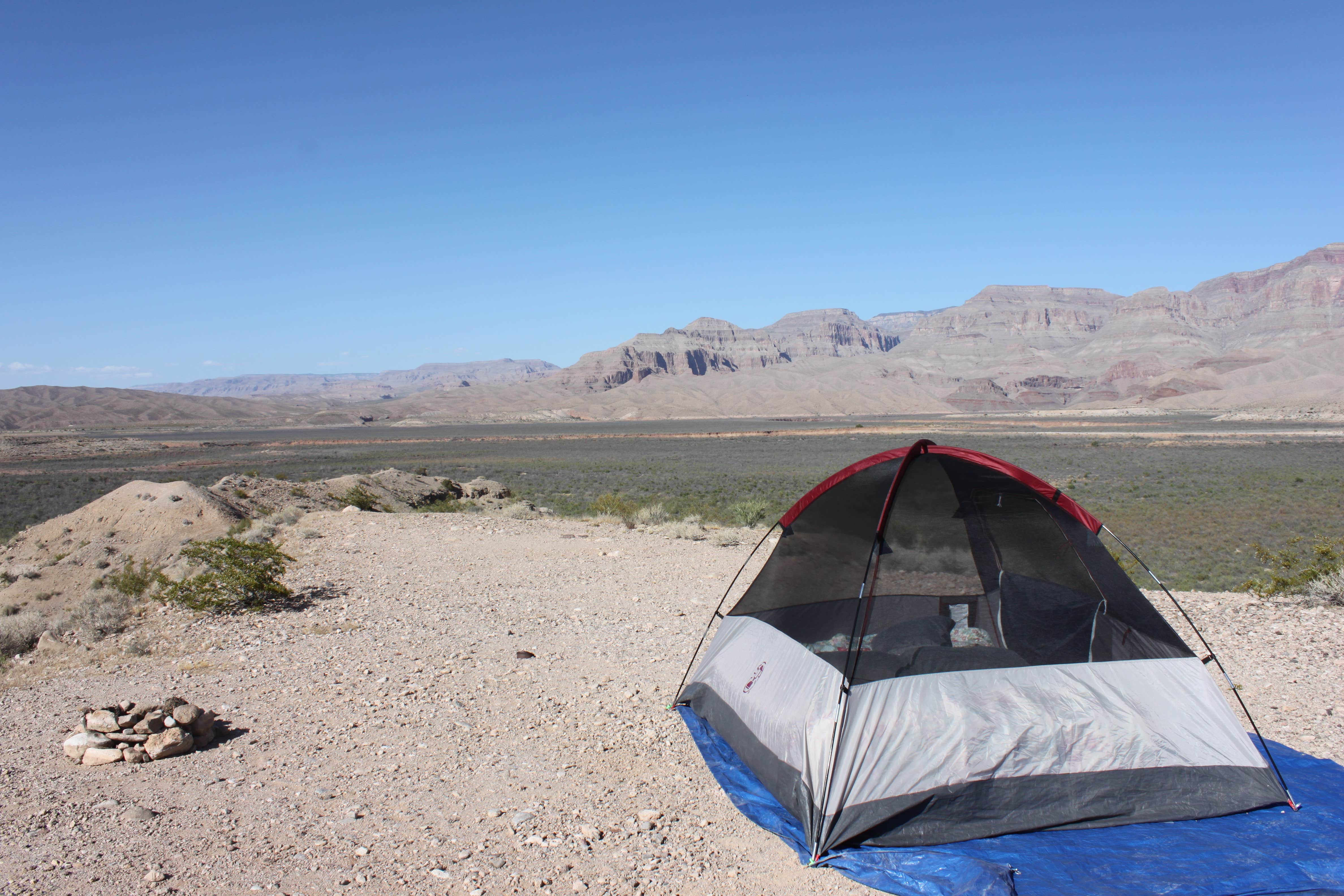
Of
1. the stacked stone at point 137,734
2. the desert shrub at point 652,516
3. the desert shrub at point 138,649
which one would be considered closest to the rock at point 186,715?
the stacked stone at point 137,734

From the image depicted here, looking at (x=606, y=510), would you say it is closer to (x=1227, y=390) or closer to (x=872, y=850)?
(x=872, y=850)

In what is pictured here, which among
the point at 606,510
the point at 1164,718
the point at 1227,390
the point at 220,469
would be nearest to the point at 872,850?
the point at 1164,718

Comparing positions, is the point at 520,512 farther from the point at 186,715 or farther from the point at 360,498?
the point at 186,715

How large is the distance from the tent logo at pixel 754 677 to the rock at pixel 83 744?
13.7ft

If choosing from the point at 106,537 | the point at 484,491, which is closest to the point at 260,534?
the point at 106,537

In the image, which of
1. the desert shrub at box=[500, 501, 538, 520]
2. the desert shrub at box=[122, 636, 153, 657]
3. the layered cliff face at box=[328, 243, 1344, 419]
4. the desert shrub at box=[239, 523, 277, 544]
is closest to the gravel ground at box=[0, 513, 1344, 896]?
the desert shrub at box=[122, 636, 153, 657]

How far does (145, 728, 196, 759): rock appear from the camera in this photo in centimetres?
487

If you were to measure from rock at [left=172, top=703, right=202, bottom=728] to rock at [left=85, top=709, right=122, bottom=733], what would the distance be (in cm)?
32

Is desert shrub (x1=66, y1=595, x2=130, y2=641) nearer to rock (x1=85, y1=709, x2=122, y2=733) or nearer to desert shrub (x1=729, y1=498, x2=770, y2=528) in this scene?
rock (x1=85, y1=709, x2=122, y2=733)

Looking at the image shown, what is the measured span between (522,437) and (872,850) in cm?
7655

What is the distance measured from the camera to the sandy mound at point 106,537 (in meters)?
11.8

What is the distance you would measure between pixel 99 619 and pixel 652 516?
10.0m

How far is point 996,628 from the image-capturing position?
5.68m

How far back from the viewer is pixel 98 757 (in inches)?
189
